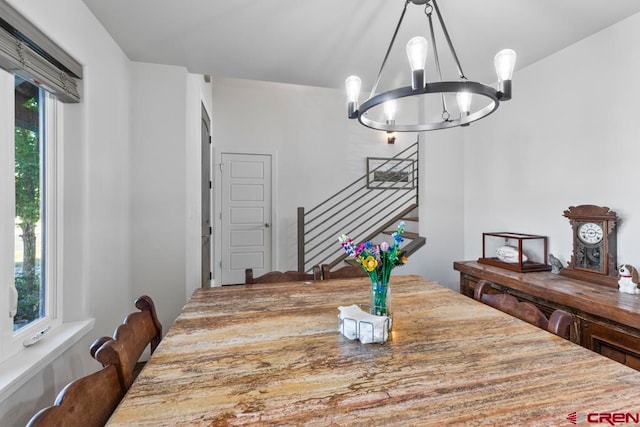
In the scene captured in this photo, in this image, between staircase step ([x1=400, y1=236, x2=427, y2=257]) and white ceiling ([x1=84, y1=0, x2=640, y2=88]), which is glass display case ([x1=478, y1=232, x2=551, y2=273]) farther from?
white ceiling ([x1=84, y1=0, x2=640, y2=88])

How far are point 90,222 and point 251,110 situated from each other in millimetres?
2993

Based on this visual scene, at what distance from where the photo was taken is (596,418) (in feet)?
2.36

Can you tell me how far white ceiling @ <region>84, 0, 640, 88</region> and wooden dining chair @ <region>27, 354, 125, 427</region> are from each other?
1855 millimetres

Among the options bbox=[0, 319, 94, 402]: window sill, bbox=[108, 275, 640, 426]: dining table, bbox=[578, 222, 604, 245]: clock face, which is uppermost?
bbox=[578, 222, 604, 245]: clock face

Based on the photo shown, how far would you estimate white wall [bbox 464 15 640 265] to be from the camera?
1.98 m

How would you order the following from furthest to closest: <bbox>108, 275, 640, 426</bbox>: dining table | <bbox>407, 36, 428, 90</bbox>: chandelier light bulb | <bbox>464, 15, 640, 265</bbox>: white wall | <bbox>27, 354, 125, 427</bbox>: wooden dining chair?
<bbox>464, 15, 640, 265</bbox>: white wall, <bbox>407, 36, 428, 90</bbox>: chandelier light bulb, <bbox>108, 275, 640, 426</bbox>: dining table, <bbox>27, 354, 125, 427</bbox>: wooden dining chair

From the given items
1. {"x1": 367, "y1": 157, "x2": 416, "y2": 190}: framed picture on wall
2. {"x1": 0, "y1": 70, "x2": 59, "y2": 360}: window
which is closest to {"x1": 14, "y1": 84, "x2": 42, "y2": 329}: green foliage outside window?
{"x1": 0, "y1": 70, "x2": 59, "y2": 360}: window

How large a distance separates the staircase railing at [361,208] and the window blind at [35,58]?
3.07 metres

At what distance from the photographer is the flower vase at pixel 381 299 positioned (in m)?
1.26

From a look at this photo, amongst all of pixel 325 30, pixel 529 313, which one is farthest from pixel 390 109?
pixel 529 313

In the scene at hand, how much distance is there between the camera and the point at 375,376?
918mm

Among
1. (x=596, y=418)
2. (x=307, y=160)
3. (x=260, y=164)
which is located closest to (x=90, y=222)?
(x=596, y=418)

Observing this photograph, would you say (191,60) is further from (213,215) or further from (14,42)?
(213,215)

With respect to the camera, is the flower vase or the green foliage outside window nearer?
the flower vase
